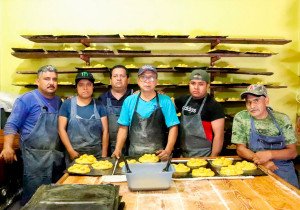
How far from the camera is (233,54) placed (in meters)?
5.16

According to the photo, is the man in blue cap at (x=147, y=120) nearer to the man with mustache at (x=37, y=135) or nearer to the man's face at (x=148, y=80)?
the man's face at (x=148, y=80)

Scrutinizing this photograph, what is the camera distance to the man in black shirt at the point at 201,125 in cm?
365

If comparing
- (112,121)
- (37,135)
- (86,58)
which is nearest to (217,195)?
(112,121)

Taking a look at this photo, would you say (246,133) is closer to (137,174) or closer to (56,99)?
(137,174)

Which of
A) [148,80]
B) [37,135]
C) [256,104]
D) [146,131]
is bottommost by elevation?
[37,135]

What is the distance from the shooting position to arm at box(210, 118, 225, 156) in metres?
3.61

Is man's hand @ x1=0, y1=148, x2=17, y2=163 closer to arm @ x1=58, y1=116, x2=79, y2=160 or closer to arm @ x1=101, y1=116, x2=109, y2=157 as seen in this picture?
arm @ x1=58, y1=116, x2=79, y2=160

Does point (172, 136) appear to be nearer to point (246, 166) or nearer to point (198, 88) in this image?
point (198, 88)

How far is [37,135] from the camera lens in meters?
3.73

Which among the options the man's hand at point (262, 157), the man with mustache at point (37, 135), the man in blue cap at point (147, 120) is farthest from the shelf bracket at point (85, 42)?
the man's hand at point (262, 157)

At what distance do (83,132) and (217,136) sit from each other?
1.63m

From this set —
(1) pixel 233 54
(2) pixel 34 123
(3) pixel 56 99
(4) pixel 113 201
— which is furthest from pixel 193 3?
(4) pixel 113 201

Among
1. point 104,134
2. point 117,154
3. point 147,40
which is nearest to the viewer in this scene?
point 117,154

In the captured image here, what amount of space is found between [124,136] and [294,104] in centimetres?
376
